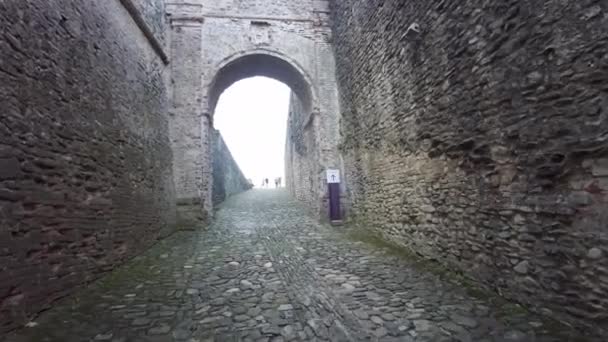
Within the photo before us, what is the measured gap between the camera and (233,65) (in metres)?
9.20

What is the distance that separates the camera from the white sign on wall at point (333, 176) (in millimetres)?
8578

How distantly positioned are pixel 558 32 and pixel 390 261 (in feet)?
11.1

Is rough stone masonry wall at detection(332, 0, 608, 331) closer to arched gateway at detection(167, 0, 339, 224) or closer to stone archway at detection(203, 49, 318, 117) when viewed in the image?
arched gateway at detection(167, 0, 339, 224)

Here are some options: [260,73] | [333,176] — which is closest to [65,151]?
[333,176]

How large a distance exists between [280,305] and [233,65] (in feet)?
25.3

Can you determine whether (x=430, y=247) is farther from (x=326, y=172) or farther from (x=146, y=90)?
(x=146, y=90)

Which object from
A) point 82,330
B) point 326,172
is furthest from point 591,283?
point 326,172

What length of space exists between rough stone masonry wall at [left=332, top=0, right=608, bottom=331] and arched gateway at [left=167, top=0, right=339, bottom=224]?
3812mm

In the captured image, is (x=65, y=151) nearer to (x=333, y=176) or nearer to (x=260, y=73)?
(x=333, y=176)

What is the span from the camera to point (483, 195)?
3330mm

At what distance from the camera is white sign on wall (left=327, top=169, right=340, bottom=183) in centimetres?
858

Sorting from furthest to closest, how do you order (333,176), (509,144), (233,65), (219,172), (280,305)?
(219,172) → (233,65) → (333,176) → (280,305) → (509,144)

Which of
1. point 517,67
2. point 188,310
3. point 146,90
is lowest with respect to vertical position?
point 188,310

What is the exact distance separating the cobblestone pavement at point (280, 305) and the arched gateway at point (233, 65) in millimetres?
3552
